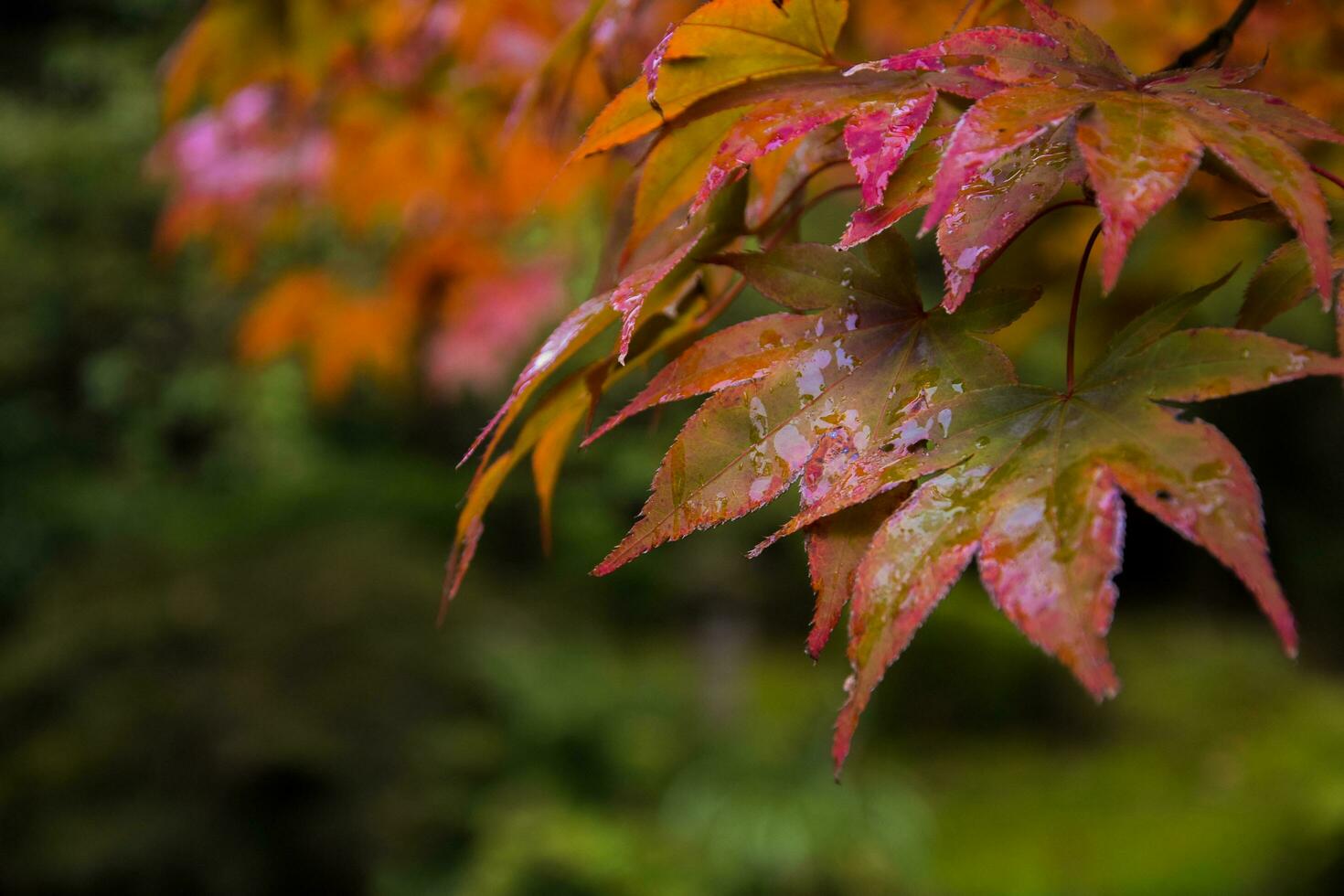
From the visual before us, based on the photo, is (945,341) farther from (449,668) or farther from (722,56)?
(449,668)

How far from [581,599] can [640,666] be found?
856 mm

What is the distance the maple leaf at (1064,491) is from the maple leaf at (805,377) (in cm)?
2

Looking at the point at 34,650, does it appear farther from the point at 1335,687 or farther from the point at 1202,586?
the point at 1202,586

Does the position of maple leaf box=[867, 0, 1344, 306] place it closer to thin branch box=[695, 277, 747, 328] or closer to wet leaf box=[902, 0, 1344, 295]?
wet leaf box=[902, 0, 1344, 295]

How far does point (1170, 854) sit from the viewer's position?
12.6ft

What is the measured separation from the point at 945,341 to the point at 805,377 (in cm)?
6

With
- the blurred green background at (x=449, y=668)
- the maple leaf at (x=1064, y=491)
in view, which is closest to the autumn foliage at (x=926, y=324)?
the maple leaf at (x=1064, y=491)

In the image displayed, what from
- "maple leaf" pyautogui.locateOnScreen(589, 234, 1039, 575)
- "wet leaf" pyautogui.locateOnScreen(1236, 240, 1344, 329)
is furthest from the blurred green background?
"maple leaf" pyautogui.locateOnScreen(589, 234, 1039, 575)

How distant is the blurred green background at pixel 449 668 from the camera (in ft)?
8.40

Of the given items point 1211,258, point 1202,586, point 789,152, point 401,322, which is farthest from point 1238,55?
point 1202,586

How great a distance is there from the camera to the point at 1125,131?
0.41 meters

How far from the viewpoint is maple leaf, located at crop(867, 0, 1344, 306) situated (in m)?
0.38

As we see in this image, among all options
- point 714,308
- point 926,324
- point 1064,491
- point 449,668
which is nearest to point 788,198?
point 714,308

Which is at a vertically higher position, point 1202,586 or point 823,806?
point 823,806
